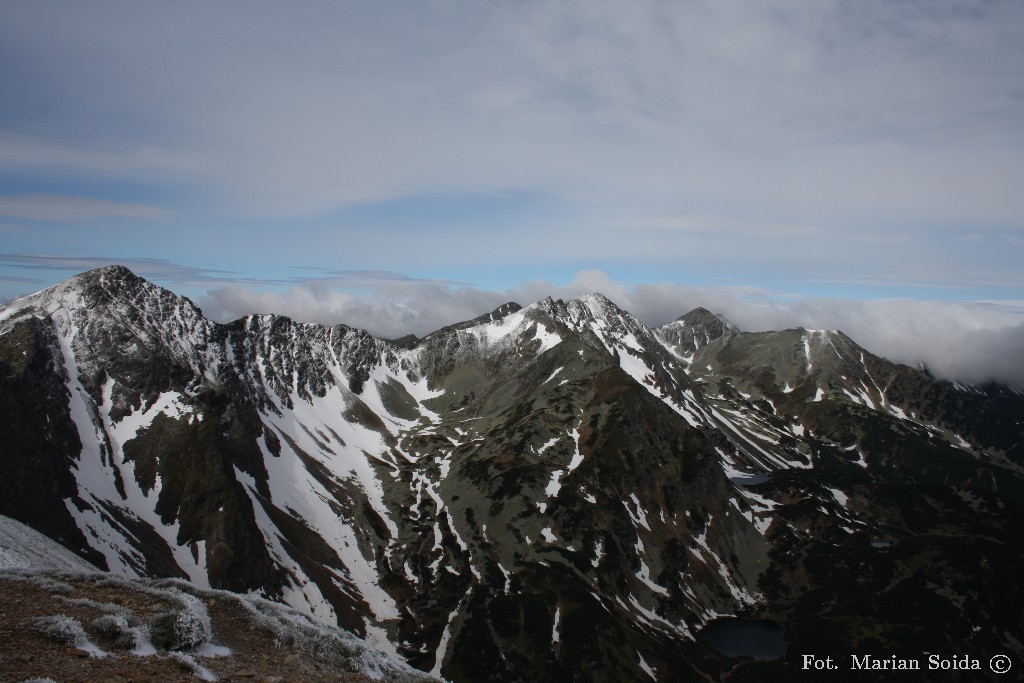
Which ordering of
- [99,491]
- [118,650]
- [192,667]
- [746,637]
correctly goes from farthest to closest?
[746,637]
[99,491]
[118,650]
[192,667]

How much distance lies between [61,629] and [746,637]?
519ft

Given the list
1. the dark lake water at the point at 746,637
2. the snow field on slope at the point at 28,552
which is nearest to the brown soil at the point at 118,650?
the snow field on slope at the point at 28,552

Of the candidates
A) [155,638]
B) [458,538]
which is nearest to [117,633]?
[155,638]

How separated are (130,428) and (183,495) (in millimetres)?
33277

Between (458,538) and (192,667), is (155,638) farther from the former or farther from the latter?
(458,538)

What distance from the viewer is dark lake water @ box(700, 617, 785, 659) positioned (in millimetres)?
138087

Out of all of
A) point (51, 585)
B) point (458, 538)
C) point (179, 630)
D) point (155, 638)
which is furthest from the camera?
point (458, 538)

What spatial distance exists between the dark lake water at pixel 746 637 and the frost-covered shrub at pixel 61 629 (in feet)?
483

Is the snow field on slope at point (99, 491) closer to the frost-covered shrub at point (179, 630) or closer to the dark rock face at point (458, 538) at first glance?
the dark rock face at point (458, 538)

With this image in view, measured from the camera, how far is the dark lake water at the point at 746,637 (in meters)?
138

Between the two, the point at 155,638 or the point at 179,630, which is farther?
the point at 179,630

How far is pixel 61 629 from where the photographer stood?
2406cm

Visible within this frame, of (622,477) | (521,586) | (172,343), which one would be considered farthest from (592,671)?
(172,343)

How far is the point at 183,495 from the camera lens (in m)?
142
